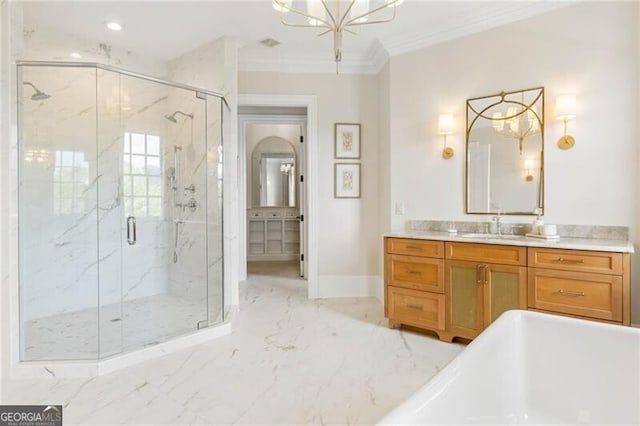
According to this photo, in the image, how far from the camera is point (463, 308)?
274 centimetres

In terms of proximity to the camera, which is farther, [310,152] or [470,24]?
[310,152]

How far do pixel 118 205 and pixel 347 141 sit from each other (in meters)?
2.58

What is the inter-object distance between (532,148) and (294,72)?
266 centimetres

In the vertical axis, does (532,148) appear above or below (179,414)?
above

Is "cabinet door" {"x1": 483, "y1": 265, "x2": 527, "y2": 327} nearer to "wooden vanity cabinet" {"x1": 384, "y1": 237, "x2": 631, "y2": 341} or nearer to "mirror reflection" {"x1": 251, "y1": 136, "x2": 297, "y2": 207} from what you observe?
"wooden vanity cabinet" {"x1": 384, "y1": 237, "x2": 631, "y2": 341}

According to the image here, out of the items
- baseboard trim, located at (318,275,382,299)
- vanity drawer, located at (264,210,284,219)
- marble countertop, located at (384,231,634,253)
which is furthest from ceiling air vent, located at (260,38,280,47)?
vanity drawer, located at (264,210,284,219)

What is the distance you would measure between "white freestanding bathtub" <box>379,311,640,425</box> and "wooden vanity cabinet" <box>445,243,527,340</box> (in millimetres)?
978

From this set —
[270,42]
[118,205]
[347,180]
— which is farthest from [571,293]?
[118,205]

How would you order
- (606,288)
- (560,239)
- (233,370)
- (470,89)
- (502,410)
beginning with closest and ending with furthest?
(502,410)
(606,288)
(233,370)
(560,239)
(470,89)

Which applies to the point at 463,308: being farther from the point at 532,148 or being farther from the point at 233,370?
the point at 233,370

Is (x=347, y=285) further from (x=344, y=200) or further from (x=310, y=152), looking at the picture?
(x=310, y=152)

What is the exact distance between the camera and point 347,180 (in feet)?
13.6

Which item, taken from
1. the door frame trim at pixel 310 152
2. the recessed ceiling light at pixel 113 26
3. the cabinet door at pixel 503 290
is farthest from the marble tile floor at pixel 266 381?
the recessed ceiling light at pixel 113 26

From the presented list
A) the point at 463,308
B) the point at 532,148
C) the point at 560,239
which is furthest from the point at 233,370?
the point at 532,148
